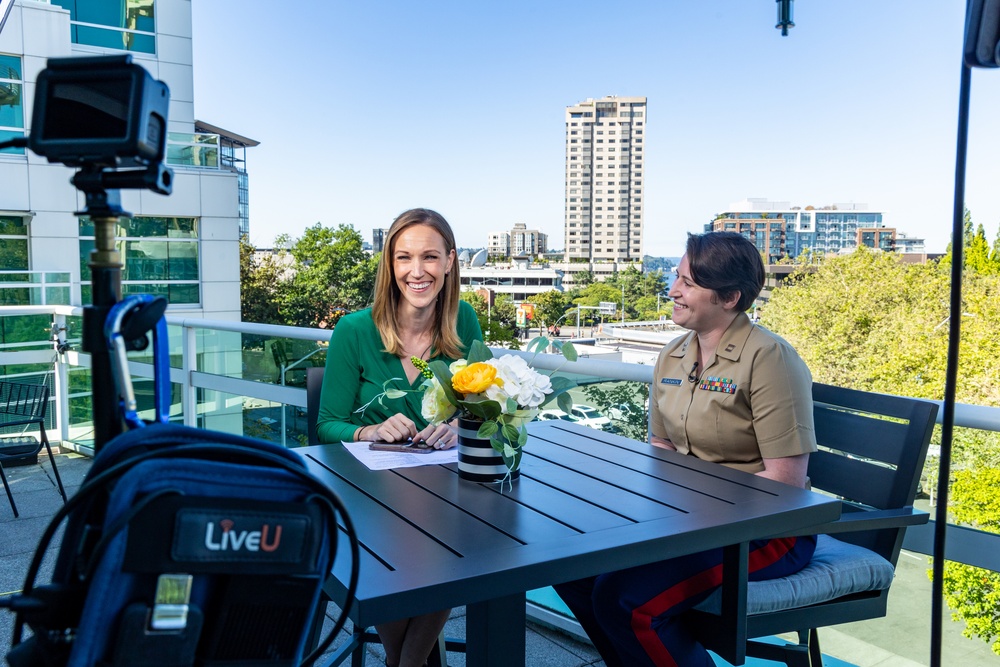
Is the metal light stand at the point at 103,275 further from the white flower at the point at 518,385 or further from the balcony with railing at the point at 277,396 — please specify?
the white flower at the point at 518,385

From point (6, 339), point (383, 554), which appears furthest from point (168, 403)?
point (6, 339)

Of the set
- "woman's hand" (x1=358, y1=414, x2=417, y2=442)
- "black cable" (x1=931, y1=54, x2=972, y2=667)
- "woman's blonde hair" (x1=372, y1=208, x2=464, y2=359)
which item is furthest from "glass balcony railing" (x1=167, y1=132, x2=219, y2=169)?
"black cable" (x1=931, y1=54, x2=972, y2=667)

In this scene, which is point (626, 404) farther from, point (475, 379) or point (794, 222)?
point (794, 222)

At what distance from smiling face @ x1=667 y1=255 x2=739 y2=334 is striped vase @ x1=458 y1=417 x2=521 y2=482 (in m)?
0.71

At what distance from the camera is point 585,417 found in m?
2.38

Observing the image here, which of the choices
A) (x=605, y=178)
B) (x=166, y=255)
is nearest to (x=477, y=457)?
(x=166, y=255)

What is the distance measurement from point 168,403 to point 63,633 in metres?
0.22

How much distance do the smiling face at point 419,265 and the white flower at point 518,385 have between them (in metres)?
0.74

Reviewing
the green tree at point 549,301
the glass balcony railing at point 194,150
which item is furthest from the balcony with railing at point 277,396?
the green tree at point 549,301

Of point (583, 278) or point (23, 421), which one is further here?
point (583, 278)

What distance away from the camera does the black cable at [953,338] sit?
743 millimetres

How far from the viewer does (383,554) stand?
1.12m

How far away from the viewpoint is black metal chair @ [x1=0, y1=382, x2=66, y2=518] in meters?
3.59

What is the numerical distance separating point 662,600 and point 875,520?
0.46 m
